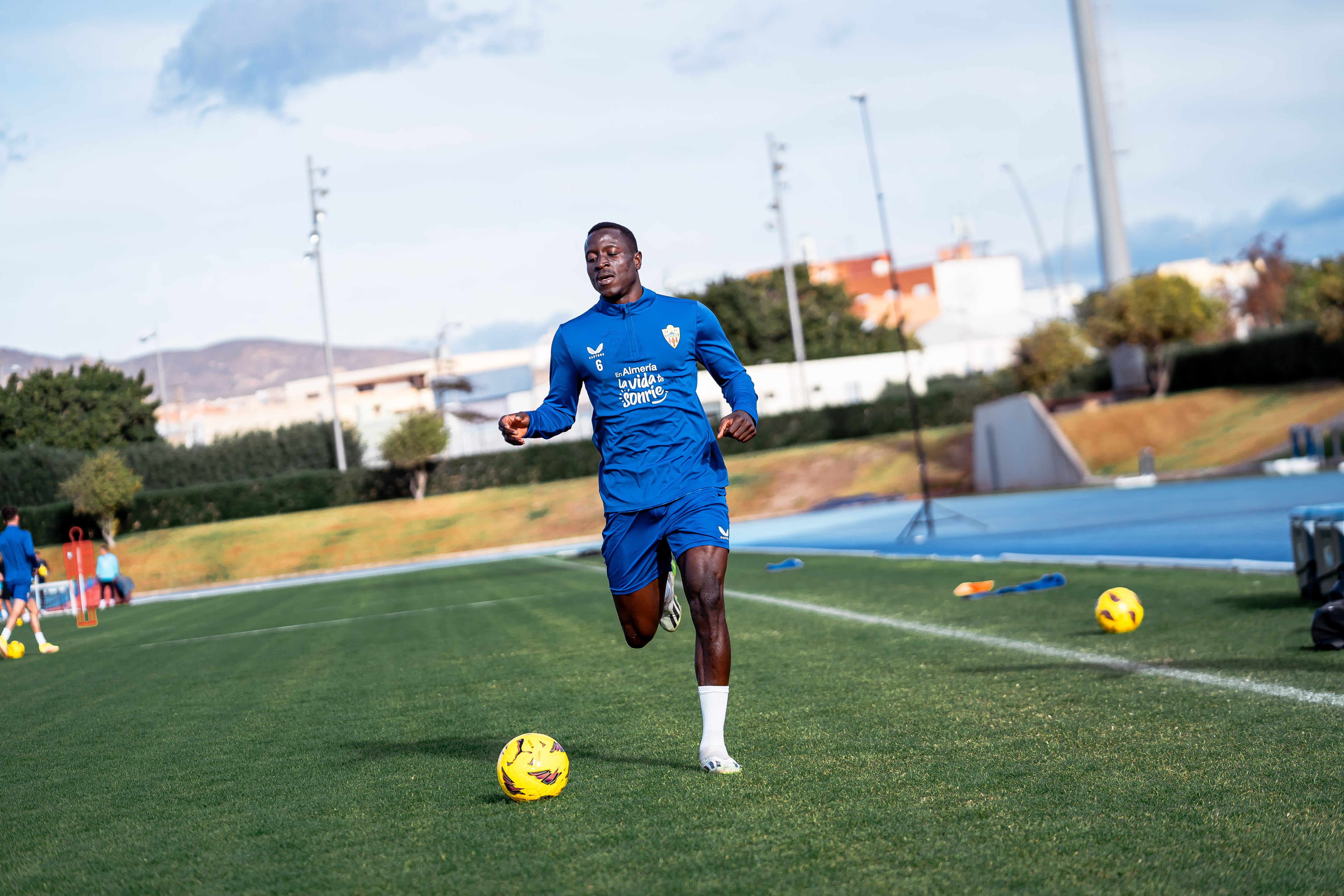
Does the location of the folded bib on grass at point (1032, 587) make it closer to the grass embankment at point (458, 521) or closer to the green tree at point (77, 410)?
the grass embankment at point (458, 521)

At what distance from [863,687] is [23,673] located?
1024 centimetres

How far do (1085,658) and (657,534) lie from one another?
3.64 meters

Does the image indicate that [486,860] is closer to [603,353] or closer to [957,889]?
[957,889]

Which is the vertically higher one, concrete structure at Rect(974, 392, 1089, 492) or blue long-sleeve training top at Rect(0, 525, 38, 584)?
blue long-sleeve training top at Rect(0, 525, 38, 584)

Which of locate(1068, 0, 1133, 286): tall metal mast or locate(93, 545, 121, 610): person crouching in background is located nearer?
locate(93, 545, 121, 610): person crouching in background

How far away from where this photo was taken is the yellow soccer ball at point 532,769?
480 cm

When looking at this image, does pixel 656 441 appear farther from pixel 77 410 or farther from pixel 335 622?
pixel 77 410

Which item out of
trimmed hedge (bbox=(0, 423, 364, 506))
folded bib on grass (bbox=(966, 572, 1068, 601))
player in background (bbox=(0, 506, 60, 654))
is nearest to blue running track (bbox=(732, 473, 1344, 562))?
folded bib on grass (bbox=(966, 572, 1068, 601))

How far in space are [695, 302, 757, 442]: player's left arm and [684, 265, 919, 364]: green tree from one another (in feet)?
233

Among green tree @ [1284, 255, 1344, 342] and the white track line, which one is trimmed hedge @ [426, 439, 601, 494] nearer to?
green tree @ [1284, 255, 1344, 342]

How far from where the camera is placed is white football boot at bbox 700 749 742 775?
5004 mm

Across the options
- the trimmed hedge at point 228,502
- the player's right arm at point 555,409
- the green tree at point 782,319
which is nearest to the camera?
the player's right arm at point 555,409

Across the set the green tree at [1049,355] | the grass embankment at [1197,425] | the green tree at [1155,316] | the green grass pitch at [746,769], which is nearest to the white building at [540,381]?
the green tree at [1049,355]

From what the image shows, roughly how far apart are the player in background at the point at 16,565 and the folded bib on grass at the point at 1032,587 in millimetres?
11574
